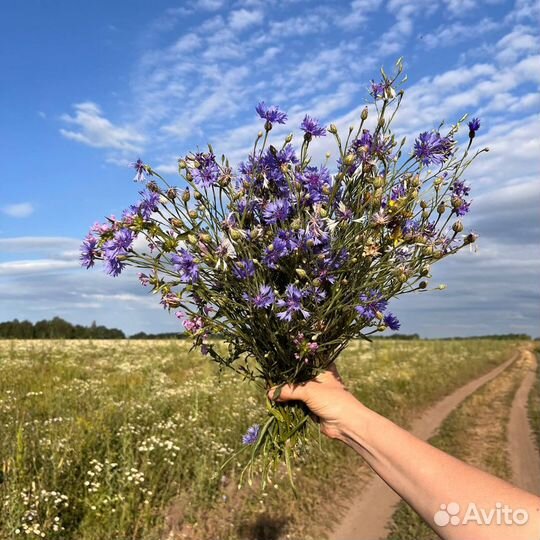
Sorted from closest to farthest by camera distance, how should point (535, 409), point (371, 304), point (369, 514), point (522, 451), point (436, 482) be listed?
point (436, 482), point (371, 304), point (369, 514), point (522, 451), point (535, 409)

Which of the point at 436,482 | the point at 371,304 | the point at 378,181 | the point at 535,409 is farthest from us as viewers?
the point at 535,409

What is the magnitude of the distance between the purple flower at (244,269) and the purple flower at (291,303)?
19 centimetres

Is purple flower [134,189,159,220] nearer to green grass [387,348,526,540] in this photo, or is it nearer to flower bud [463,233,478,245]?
flower bud [463,233,478,245]

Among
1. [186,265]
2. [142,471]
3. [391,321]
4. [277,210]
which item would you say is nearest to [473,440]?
[142,471]

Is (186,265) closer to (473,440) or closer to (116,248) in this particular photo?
(116,248)

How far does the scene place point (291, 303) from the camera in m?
2.42

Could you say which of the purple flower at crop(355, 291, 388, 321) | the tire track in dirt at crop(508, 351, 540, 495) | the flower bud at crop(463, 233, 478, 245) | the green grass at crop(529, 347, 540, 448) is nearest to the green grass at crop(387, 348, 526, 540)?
the tire track in dirt at crop(508, 351, 540, 495)

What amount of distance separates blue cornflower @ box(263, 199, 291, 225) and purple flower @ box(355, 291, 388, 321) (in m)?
0.56

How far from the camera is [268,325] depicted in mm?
2568

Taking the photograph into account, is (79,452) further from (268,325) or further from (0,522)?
(268,325)

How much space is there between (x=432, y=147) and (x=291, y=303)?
3.57ft

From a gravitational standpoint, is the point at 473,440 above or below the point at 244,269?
below

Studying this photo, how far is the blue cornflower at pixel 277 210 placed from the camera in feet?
8.11

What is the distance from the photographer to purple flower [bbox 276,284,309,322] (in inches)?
94.0
